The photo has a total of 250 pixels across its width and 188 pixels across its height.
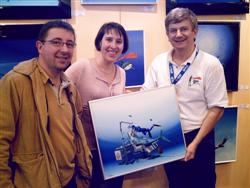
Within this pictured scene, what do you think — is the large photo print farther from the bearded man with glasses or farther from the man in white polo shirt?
the bearded man with glasses

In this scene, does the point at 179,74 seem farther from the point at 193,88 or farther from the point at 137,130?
the point at 137,130

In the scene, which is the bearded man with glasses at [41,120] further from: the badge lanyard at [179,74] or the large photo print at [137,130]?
the badge lanyard at [179,74]

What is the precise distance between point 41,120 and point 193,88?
0.97 metres

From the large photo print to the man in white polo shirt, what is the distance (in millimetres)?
80

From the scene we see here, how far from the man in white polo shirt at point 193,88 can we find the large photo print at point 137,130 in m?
0.08

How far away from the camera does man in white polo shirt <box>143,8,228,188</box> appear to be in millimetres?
1708

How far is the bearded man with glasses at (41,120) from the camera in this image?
119 cm

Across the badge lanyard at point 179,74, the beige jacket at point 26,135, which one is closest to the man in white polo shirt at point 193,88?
the badge lanyard at point 179,74

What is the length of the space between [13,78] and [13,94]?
0.07m

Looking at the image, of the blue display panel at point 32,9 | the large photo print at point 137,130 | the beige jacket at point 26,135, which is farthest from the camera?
the blue display panel at point 32,9

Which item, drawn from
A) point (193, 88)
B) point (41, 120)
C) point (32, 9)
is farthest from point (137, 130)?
point (32, 9)

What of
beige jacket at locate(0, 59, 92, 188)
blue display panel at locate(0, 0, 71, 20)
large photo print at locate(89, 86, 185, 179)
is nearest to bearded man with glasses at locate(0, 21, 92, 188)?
beige jacket at locate(0, 59, 92, 188)

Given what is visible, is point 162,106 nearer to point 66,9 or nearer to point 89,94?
point 89,94

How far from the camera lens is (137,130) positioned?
1715mm
